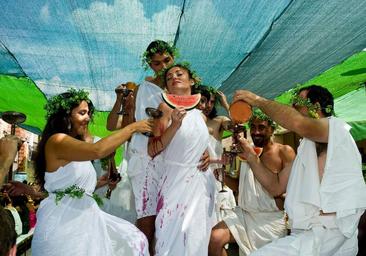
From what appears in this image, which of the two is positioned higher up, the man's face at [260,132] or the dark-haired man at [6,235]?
the man's face at [260,132]

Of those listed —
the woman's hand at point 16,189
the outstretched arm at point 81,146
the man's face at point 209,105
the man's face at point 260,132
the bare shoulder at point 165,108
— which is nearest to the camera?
the outstretched arm at point 81,146

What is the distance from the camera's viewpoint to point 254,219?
14.9 feet

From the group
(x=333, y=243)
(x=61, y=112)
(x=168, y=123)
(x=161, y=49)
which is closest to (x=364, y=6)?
(x=161, y=49)

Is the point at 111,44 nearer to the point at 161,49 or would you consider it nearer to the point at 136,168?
the point at 161,49

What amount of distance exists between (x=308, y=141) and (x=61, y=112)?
1924 millimetres

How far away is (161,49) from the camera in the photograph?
4516mm

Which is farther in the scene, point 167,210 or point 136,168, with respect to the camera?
point 136,168

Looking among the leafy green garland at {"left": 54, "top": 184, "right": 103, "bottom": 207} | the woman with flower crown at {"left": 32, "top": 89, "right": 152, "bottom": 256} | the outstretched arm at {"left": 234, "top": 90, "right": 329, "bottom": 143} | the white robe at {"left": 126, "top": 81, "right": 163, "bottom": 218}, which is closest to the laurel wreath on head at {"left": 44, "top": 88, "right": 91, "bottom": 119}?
the woman with flower crown at {"left": 32, "top": 89, "right": 152, "bottom": 256}

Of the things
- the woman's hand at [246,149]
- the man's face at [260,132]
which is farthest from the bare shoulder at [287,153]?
the woman's hand at [246,149]

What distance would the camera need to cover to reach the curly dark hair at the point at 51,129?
3418 mm

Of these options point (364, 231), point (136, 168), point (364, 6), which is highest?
point (364, 6)

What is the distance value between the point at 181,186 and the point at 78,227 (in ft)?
3.50

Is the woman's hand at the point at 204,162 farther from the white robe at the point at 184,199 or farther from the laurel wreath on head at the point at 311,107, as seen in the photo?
the laurel wreath on head at the point at 311,107

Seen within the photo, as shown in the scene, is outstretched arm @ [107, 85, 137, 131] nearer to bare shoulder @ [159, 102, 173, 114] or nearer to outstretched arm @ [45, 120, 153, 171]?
bare shoulder @ [159, 102, 173, 114]
